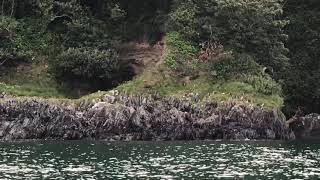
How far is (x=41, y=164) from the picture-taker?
41.4 m

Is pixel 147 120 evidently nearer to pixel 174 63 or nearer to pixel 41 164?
pixel 174 63

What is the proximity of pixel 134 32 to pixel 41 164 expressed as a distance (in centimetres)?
4489

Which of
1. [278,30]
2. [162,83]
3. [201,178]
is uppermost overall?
[278,30]

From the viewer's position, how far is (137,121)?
6366 centimetres

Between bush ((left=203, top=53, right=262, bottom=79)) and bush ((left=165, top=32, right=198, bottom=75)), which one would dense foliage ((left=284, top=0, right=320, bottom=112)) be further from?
bush ((left=165, top=32, right=198, bottom=75))

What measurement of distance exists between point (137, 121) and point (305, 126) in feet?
73.7

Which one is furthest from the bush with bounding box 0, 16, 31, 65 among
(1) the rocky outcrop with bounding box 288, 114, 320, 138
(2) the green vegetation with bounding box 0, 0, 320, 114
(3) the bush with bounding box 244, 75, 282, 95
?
(1) the rocky outcrop with bounding box 288, 114, 320, 138

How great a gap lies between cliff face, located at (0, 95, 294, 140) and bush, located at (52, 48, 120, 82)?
973cm

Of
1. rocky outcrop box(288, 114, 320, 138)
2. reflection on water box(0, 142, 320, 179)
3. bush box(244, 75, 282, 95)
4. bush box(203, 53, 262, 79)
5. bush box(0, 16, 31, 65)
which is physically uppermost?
bush box(0, 16, 31, 65)

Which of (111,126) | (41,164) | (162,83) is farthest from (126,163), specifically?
(162,83)

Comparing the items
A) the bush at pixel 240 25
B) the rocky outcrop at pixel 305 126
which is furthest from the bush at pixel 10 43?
the rocky outcrop at pixel 305 126

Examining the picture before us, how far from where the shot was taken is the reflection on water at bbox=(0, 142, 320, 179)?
37406 millimetres

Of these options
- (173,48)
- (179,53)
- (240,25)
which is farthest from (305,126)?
(173,48)

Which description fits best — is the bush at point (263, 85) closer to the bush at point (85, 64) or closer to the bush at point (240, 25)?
the bush at point (240, 25)
